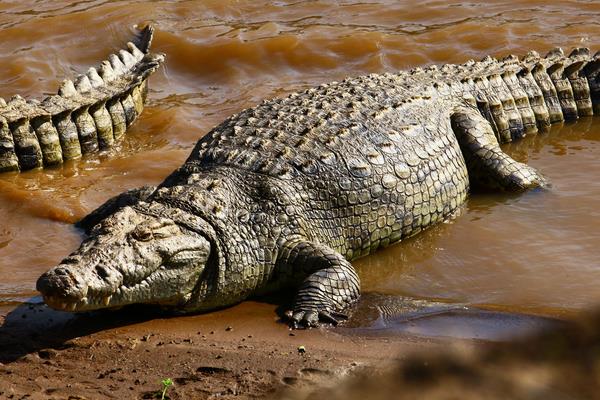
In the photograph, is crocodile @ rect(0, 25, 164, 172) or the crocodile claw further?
crocodile @ rect(0, 25, 164, 172)

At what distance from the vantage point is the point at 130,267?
4.16 m

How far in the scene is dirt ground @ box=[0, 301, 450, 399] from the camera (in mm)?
3660

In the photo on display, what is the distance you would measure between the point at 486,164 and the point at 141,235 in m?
3.19

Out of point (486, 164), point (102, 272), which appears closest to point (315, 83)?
point (486, 164)

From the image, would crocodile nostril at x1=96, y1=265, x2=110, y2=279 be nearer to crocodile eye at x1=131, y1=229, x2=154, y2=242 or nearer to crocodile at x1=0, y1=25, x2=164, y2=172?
crocodile eye at x1=131, y1=229, x2=154, y2=242

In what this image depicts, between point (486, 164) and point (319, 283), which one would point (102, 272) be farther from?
point (486, 164)

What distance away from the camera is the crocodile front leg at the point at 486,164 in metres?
6.26

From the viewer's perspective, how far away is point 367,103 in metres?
5.92

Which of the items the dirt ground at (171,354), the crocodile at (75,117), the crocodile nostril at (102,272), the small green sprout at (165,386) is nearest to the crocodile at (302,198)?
the crocodile nostril at (102,272)

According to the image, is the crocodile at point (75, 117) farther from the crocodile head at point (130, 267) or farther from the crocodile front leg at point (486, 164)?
the crocodile front leg at point (486, 164)

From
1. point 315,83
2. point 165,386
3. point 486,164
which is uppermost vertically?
point 315,83

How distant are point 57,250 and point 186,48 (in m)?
5.42

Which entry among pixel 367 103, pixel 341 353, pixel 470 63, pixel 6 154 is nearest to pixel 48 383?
pixel 341 353

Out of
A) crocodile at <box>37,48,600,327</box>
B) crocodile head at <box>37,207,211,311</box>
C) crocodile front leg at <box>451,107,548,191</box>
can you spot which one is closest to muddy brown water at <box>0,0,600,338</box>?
crocodile front leg at <box>451,107,548,191</box>
